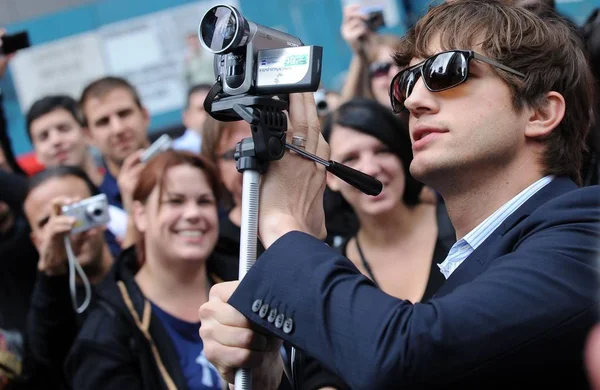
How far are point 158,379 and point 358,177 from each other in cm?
155

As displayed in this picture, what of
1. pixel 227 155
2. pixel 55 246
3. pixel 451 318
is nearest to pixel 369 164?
pixel 227 155

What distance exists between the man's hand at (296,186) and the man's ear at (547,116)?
0.50 metres

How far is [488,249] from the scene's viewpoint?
1.71 m

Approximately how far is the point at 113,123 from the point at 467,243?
3446 millimetres

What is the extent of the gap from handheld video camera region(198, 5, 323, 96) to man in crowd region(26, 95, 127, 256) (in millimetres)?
3640

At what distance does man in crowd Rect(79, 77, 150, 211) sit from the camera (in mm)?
4871

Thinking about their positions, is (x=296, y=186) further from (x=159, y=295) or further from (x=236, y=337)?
(x=159, y=295)

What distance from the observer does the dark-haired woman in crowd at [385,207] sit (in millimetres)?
3246

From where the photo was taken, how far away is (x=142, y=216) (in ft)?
11.8

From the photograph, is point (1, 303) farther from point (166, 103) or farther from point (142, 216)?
point (166, 103)

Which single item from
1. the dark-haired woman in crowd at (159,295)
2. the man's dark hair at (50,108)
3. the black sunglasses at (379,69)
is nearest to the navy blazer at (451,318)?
the dark-haired woman in crowd at (159,295)

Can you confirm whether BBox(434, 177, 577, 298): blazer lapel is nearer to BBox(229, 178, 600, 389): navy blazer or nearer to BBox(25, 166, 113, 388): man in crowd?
BBox(229, 178, 600, 389): navy blazer

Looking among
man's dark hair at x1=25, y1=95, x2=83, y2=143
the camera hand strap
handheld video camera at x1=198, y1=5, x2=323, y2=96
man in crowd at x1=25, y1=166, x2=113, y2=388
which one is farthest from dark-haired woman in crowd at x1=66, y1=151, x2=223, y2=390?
man's dark hair at x1=25, y1=95, x2=83, y2=143

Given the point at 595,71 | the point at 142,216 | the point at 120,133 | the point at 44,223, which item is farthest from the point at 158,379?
the point at 120,133
